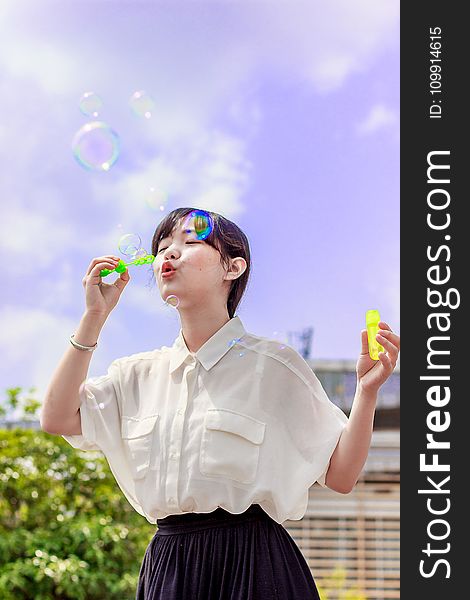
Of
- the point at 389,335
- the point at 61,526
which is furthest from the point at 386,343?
the point at 61,526

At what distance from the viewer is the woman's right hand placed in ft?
4.43

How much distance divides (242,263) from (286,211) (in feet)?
8.00

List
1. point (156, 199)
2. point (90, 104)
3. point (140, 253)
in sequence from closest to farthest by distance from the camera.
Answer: point (140, 253) < point (156, 199) < point (90, 104)

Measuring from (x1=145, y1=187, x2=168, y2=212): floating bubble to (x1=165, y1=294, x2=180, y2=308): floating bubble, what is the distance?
1.06 ft

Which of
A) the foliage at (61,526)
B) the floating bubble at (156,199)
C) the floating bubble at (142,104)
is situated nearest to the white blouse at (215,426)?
the floating bubble at (156,199)

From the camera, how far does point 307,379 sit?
1386mm

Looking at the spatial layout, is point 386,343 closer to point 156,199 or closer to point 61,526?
point 156,199

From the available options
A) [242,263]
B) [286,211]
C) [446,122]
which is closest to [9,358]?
[286,211]

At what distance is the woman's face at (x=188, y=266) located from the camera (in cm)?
136

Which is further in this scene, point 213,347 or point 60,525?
point 60,525

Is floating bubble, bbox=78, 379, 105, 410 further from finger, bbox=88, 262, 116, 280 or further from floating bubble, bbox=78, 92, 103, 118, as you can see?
floating bubble, bbox=78, 92, 103, 118

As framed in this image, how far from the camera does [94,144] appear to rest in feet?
6.31

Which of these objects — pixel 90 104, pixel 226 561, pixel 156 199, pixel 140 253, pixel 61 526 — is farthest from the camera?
pixel 61 526

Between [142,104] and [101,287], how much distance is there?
666 mm
